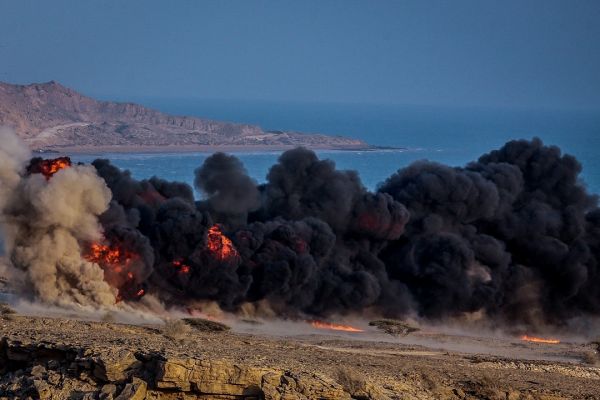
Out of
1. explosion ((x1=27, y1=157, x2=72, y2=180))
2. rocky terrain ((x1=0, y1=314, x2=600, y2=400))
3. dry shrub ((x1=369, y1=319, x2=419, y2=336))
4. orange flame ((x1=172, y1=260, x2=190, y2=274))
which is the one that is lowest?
dry shrub ((x1=369, y1=319, x2=419, y2=336))

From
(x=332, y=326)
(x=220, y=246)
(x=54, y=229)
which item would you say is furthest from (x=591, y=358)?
(x=54, y=229)

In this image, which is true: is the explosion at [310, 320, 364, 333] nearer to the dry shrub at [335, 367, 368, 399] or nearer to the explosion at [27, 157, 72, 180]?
the explosion at [27, 157, 72, 180]

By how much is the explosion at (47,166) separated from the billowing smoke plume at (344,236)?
1288 millimetres

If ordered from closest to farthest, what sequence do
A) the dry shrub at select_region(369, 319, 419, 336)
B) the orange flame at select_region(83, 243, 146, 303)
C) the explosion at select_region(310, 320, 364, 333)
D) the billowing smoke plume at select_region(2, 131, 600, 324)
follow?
the orange flame at select_region(83, 243, 146, 303) → the dry shrub at select_region(369, 319, 419, 336) → the billowing smoke plume at select_region(2, 131, 600, 324) → the explosion at select_region(310, 320, 364, 333)

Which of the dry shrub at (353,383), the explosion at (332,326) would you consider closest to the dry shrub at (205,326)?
the explosion at (332,326)

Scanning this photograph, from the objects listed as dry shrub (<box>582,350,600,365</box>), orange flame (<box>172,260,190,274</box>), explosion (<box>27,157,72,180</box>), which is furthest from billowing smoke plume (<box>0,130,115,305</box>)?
dry shrub (<box>582,350,600,365</box>)

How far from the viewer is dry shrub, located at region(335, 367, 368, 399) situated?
131 ft

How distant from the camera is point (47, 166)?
85.0 meters

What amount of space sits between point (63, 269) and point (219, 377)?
44.6 meters

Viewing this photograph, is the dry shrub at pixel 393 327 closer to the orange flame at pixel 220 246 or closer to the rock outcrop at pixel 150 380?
the orange flame at pixel 220 246

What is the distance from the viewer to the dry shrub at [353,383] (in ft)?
131

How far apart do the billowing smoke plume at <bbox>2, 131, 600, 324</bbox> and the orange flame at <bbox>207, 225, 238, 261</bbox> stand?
0.12 meters

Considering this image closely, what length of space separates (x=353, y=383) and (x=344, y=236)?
6265cm

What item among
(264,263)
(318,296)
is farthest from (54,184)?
(318,296)
